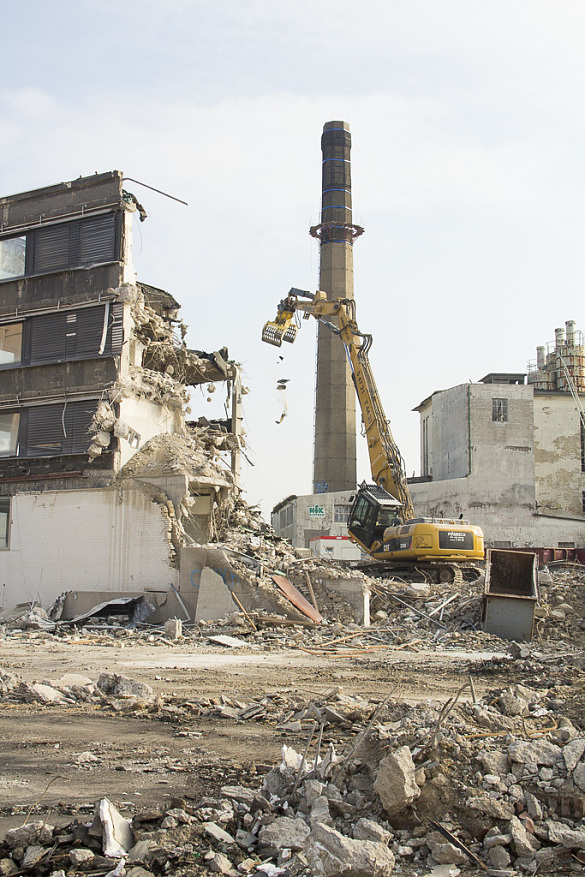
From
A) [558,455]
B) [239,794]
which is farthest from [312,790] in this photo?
[558,455]

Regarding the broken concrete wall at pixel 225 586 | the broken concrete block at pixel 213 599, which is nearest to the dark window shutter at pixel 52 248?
the broken concrete wall at pixel 225 586

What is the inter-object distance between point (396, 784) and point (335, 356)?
44291 mm

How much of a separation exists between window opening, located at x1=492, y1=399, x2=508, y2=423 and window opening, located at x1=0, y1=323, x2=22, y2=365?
24.9m

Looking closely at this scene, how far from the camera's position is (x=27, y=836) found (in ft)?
13.7

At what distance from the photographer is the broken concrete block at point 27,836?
4.15 metres

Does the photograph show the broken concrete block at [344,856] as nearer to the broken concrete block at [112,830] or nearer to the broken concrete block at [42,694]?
the broken concrete block at [112,830]

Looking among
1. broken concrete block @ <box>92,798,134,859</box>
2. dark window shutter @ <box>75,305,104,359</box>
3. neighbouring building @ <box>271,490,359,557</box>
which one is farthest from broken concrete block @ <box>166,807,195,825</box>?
neighbouring building @ <box>271,490,359,557</box>

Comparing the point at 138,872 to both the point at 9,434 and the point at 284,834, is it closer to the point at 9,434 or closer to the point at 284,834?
the point at 284,834

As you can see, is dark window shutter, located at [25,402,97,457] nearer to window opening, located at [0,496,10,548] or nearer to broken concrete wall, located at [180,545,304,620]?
window opening, located at [0,496,10,548]

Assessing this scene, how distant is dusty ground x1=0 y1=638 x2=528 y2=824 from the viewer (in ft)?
17.1

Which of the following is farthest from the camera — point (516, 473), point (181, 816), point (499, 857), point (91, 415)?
point (516, 473)

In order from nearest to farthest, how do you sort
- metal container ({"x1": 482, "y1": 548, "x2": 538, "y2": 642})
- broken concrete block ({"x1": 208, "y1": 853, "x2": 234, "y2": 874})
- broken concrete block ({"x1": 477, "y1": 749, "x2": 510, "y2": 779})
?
broken concrete block ({"x1": 208, "y1": 853, "x2": 234, "y2": 874})
broken concrete block ({"x1": 477, "y1": 749, "x2": 510, "y2": 779})
metal container ({"x1": 482, "y1": 548, "x2": 538, "y2": 642})

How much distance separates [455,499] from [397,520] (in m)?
17.7

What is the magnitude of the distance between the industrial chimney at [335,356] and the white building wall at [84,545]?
27.0 meters
